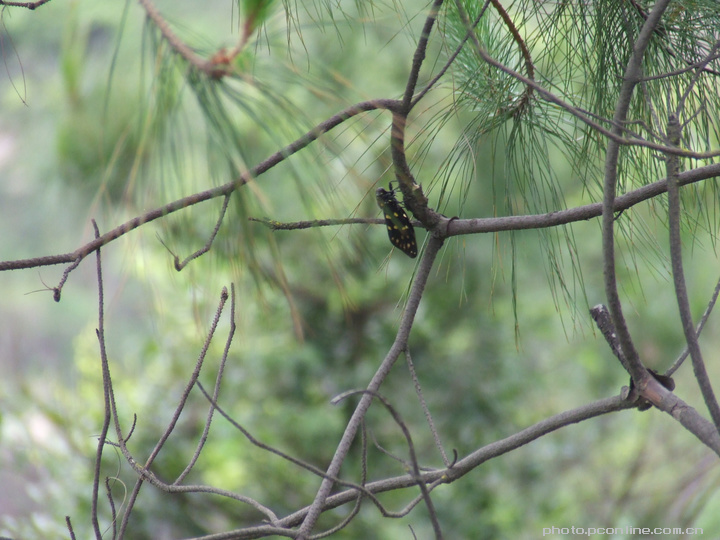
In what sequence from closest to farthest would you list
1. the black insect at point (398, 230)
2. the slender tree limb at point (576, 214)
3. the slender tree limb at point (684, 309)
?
the slender tree limb at point (684, 309), the slender tree limb at point (576, 214), the black insect at point (398, 230)

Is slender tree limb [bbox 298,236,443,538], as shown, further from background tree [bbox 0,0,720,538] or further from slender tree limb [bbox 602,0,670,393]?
slender tree limb [bbox 602,0,670,393]

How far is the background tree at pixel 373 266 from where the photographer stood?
0.45 metres

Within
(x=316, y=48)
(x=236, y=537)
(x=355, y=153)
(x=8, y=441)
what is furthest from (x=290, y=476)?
(x=236, y=537)

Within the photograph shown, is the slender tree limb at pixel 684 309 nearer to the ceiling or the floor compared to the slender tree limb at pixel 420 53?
nearer to the floor

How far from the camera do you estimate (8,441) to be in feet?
5.31

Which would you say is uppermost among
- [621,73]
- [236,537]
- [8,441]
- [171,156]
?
[621,73]

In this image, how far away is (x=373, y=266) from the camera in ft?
2.02

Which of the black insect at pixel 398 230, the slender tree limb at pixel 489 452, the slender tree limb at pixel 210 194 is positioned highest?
the black insect at pixel 398 230

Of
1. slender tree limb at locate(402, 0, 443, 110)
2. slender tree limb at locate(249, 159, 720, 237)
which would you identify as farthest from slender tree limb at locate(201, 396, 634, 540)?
slender tree limb at locate(402, 0, 443, 110)

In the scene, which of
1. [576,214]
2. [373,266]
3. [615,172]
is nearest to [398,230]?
[373,266]

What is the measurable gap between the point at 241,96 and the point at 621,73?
461 millimetres

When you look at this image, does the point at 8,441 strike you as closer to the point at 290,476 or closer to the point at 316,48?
the point at 290,476

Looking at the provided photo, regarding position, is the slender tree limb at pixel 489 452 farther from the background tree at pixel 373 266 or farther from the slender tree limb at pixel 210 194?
the slender tree limb at pixel 210 194

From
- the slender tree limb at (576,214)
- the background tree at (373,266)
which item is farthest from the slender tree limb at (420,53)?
the slender tree limb at (576,214)
